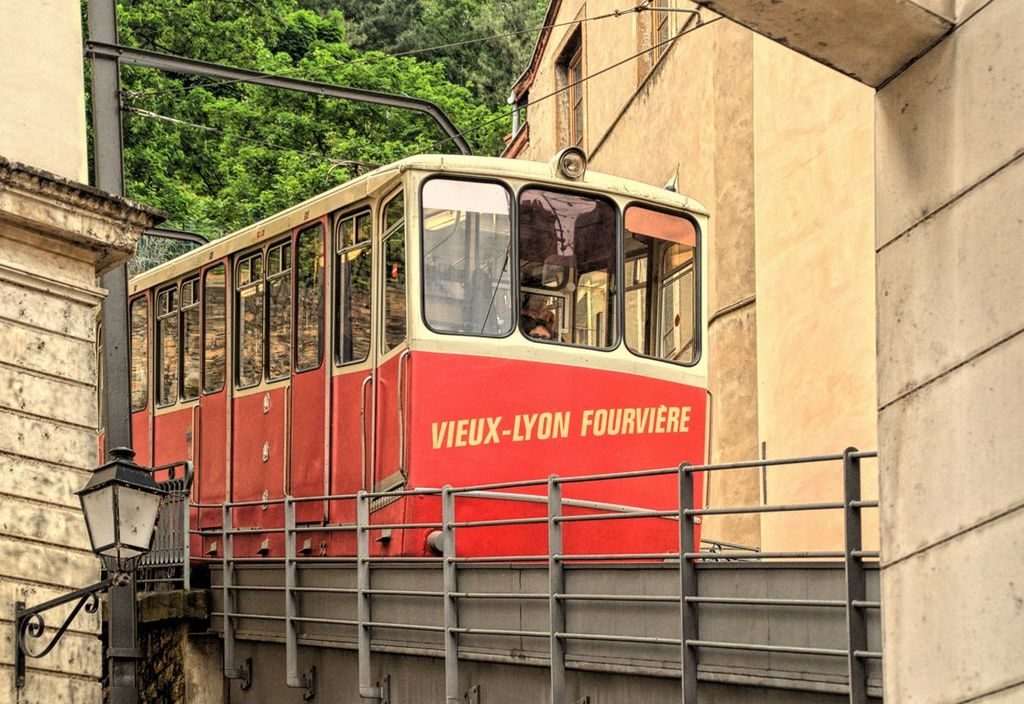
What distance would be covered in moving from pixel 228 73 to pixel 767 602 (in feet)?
30.8

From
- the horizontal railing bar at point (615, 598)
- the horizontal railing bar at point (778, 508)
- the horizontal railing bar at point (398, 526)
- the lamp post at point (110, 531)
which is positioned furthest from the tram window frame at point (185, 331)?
the horizontal railing bar at point (778, 508)

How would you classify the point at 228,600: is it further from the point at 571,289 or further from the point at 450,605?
the point at 450,605

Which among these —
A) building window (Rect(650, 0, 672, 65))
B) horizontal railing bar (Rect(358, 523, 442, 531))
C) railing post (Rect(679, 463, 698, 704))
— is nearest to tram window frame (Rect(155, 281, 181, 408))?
horizontal railing bar (Rect(358, 523, 442, 531))

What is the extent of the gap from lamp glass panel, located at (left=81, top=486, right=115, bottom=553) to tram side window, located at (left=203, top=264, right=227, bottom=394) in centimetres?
694

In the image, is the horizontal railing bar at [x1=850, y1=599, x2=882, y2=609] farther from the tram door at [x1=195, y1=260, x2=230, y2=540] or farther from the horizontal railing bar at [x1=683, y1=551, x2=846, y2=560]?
the tram door at [x1=195, y1=260, x2=230, y2=540]

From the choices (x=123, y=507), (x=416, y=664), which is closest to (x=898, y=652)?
(x=123, y=507)

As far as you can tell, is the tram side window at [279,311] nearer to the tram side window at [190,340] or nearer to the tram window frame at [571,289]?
the tram side window at [190,340]

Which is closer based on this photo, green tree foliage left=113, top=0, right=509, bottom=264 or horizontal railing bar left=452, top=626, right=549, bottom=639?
horizontal railing bar left=452, top=626, right=549, bottom=639

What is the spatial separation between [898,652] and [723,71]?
1558 cm

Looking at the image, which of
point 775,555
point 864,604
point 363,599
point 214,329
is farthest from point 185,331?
point 864,604

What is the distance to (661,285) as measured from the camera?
14992mm

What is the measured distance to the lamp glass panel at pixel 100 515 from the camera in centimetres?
1085

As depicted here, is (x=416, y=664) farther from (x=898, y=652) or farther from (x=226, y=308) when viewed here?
(x=898, y=652)

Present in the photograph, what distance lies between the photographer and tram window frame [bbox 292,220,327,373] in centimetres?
1559
